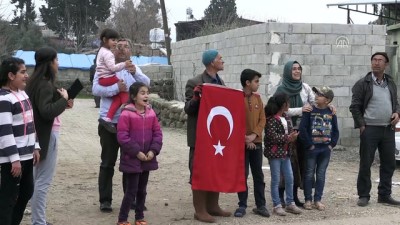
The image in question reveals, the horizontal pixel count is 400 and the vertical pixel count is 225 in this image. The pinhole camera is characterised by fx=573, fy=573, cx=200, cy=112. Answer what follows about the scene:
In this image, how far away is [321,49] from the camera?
12844 mm

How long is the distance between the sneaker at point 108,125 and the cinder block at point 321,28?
24.6ft

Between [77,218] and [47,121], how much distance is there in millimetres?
1406

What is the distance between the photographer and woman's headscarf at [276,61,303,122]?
7.07m

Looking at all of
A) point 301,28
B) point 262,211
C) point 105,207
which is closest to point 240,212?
point 262,211

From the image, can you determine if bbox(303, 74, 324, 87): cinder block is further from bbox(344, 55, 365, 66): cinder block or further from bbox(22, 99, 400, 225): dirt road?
bbox(22, 99, 400, 225): dirt road

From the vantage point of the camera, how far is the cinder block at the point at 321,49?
12.8 m

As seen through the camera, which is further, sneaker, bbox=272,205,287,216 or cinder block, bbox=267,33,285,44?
cinder block, bbox=267,33,285,44

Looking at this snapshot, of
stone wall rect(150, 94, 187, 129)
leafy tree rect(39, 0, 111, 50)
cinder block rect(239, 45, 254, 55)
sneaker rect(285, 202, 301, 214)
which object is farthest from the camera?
leafy tree rect(39, 0, 111, 50)

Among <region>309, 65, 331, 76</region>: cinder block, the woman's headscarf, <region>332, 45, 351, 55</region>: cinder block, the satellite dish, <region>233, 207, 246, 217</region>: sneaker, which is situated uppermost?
the satellite dish

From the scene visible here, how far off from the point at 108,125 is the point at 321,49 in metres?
7.60

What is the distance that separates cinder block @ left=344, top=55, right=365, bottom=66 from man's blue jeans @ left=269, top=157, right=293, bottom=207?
6727 millimetres

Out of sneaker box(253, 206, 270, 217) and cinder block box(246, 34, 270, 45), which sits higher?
cinder block box(246, 34, 270, 45)

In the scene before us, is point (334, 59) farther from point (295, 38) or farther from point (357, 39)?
point (295, 38)

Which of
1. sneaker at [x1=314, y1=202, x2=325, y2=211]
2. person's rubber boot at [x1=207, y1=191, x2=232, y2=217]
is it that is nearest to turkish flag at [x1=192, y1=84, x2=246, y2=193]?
person's rubber boot at [x1=207, y1=191, x2=232, y2=217]
